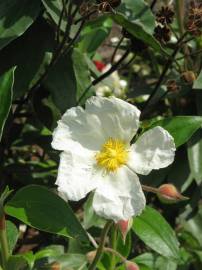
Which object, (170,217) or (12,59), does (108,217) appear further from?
(170,217)

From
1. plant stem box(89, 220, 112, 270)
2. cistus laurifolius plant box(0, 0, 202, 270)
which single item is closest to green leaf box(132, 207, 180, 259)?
cistus laurifolius plant box(0, 0, 202, 270)

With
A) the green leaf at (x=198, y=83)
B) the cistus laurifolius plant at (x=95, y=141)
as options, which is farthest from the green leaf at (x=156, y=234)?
the green leaf at (x=198, y=83)

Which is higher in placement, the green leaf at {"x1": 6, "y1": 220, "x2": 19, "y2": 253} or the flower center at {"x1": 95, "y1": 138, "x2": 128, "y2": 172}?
the flower center at {"x1": 95, "y1": 138, "x2": 128, "y2": 172}

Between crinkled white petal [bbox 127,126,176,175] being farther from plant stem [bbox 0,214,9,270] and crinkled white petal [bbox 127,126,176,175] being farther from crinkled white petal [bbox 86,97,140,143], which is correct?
plant stem [bbox 0,214,9,270]

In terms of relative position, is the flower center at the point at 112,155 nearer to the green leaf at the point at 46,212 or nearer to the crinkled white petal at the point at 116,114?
the crinkled white petal at the point at 116,114

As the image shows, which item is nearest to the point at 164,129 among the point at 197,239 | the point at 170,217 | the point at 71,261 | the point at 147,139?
the point at 147,139

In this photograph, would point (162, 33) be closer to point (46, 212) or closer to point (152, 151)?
point (152, 151)

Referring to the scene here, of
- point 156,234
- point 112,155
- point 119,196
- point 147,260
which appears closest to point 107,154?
point 112,155
